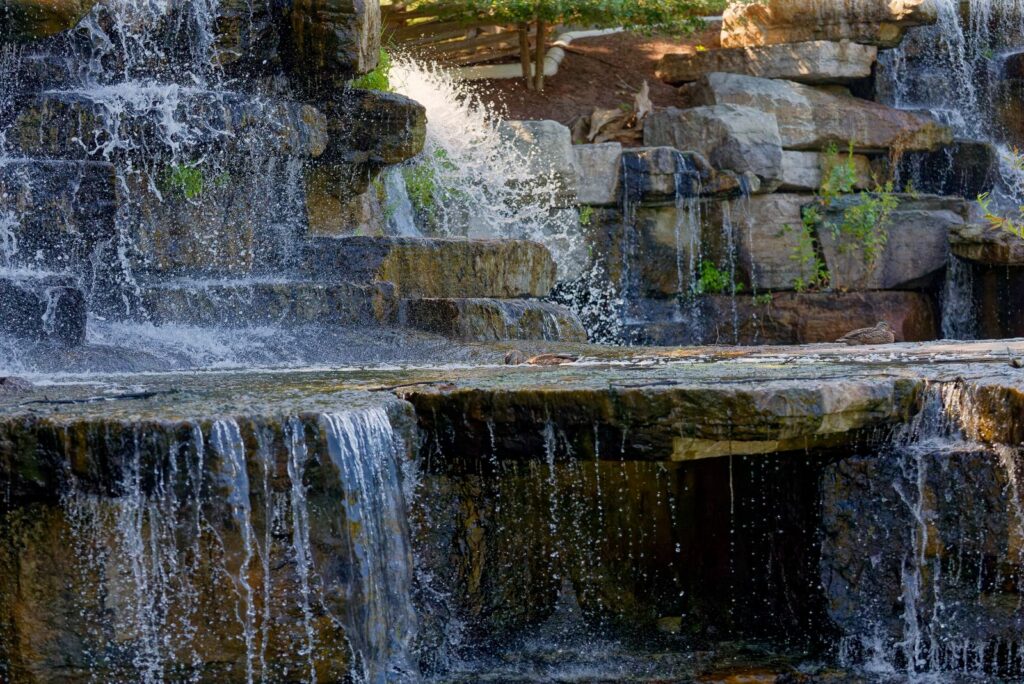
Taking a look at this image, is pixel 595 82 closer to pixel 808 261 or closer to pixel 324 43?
pixel 808 261

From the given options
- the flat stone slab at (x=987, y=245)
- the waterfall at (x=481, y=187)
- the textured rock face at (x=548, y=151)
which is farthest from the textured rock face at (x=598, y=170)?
the flat stone slab at (x=987, y=245)

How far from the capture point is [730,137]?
12719 mm

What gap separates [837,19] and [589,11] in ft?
9.18

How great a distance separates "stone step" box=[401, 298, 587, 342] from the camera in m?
7.98

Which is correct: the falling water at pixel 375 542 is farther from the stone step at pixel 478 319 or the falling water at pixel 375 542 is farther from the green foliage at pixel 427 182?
the green foliage at pixel 427 182

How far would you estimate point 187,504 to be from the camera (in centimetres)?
424

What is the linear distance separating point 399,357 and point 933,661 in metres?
3.34

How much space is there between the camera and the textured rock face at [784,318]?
41.5ft

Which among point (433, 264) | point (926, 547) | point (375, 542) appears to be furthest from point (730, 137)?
point (375, 542)

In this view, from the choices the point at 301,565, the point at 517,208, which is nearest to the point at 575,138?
the point at 517,208

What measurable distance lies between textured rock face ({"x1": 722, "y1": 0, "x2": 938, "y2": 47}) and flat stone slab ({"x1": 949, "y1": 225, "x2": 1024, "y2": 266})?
2.86m

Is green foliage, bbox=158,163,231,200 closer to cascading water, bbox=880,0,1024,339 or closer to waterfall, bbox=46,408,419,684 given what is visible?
waterfall, bbox=46,408,419,684

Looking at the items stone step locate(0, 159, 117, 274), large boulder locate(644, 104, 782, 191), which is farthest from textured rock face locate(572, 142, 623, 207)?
stone step locate(0, 159, 117, 274)

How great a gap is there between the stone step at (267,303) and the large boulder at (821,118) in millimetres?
6799
